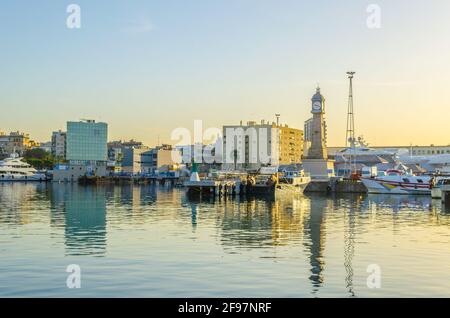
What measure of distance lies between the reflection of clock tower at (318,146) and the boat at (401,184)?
2066cm

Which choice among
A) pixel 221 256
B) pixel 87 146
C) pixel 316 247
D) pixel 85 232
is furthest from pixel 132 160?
pixel 221 256

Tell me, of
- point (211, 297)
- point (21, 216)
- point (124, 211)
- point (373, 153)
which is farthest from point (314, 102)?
point (211, 297)

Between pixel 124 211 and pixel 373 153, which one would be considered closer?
pixel 124 211

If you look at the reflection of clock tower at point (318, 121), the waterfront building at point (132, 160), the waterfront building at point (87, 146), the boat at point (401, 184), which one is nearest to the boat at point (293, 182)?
the boat at point (401, 184)

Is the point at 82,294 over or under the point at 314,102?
under

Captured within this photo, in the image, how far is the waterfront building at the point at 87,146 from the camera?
168000 mm

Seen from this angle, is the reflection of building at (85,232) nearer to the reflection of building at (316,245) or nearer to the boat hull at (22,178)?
the reflection of building at (316,245)

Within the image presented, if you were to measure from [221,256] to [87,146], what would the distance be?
506ft

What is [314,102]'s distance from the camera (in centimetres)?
11638

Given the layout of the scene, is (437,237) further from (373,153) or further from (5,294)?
(373,153)

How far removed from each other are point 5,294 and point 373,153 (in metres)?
157
